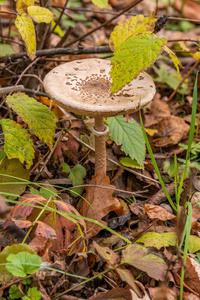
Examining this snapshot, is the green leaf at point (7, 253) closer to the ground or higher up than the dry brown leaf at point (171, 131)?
higher up

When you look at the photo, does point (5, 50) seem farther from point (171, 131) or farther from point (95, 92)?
point (171, 131)

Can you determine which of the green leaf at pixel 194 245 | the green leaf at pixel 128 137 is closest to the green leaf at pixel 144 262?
the green leaf at pixel 194 245

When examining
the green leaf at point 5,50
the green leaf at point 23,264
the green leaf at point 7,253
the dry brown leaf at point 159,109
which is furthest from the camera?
the dry brown leaf at point 159,109

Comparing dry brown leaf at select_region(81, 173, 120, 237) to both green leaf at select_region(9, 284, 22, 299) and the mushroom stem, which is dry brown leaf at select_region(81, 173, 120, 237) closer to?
the mushroom stem

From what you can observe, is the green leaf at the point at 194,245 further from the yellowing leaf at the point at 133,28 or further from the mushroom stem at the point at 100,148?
the yellowing leaf at the point at 133,28

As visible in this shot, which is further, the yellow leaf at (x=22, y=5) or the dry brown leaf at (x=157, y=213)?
the dry brown leaf at (x=157, y=213)

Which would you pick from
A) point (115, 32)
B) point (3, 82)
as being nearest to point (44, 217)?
point (115, 32)

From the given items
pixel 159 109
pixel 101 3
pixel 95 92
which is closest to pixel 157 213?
pixel 95 92

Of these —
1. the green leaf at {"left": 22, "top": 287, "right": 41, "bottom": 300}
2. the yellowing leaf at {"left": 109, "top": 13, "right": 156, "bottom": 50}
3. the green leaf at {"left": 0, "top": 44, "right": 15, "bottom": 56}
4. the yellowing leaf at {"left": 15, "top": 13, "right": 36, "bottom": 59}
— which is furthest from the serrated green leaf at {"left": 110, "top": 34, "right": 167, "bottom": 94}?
the green leaf at {"left": 0, "top": 44, "right": 15, "bottom": 56}

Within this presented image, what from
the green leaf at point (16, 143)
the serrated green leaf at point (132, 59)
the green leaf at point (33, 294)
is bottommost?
the green leaf at point (33, 294)
